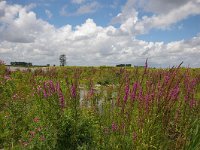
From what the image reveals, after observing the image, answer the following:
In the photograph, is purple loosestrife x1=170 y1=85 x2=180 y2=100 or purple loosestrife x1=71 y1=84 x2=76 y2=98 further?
purple loosestrife x1=71 y1=84 x2=76 y2=98

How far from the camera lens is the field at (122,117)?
3854 mm

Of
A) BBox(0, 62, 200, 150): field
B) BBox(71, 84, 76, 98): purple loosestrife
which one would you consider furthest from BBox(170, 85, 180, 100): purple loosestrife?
BBox(71, 84, 76, 98): purple loosestrife

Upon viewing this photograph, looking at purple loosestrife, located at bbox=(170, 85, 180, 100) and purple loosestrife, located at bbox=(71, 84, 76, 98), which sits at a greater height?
purple loosestrife, located at bbox=(170, 85, 180, 100)

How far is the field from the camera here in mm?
3854

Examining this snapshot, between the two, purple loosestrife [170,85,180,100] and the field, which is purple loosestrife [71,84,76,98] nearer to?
the field

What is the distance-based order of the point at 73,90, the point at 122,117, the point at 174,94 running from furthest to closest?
the point at 73,90, the point at 122,117, the point at 174,94

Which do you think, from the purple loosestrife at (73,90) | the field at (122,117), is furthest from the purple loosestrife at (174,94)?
the purple loosestrife at (73,90)

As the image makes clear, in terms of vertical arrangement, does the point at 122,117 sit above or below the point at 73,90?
below

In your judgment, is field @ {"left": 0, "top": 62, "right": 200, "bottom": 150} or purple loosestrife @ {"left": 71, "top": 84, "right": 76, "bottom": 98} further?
purple loosestrife @ {"left": 71, "top": 84, "right": 76, "bottom": 98}

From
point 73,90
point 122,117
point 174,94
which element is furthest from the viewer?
point 73,90

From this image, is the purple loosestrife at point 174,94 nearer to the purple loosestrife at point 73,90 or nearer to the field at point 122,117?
the field at point 122,117

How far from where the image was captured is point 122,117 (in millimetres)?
4270

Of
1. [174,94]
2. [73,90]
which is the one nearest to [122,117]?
[174,94]

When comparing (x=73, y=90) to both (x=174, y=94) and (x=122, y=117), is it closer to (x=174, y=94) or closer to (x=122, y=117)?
(x=122, y=117)
